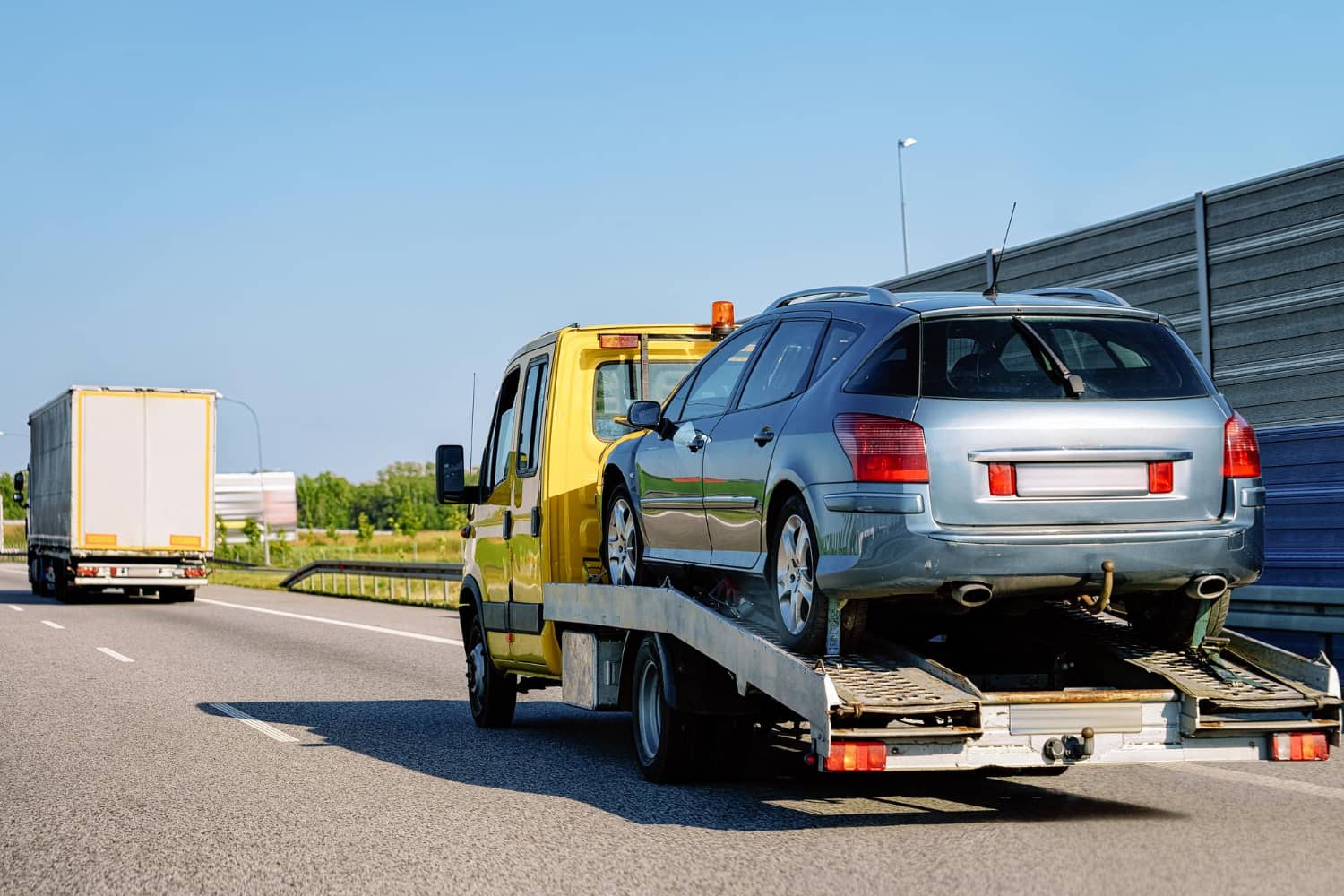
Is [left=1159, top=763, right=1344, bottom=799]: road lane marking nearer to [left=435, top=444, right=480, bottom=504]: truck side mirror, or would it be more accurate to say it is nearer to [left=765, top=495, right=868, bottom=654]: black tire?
[left=765, top=495, right=868, bottom=654]: black tire

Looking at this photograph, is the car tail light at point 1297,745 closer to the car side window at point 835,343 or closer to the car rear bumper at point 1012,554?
the car rear bumper at point 1012,554

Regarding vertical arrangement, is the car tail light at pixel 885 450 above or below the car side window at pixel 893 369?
below

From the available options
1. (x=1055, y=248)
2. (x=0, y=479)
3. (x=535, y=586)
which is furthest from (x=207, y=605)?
(x=0, y=479)

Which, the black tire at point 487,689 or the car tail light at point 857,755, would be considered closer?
the car tail light at point 857,755

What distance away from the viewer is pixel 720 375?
8.45 metres

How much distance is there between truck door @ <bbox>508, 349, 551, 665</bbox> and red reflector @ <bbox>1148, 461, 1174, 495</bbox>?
4275 millimetres

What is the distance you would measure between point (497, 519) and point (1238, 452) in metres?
5.46

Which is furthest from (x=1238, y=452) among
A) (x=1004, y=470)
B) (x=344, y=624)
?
(x=344, y=624)

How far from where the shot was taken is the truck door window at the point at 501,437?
11.0 m

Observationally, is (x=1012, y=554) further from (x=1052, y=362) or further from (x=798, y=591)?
(x=798, y=591)

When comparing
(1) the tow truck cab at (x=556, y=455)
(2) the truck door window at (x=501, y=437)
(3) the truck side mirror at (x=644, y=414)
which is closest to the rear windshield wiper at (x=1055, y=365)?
(3) the truck side mirror at (x=644, y=414)

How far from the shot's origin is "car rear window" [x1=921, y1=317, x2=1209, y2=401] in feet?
21.5

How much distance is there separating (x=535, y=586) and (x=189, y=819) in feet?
9.95

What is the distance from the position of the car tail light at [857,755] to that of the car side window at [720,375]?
2359 mm
